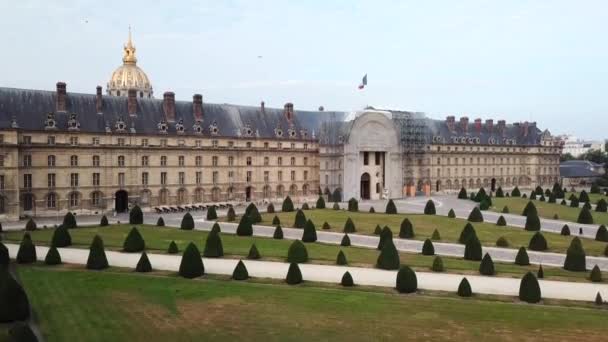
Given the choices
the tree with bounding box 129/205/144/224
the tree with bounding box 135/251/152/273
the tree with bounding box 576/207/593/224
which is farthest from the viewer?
the tree with bounding box 576/207/593/224

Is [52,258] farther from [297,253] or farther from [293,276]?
[293,276]

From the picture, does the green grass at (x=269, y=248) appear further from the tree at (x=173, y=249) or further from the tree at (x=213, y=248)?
the tree at (x=173, y=249)

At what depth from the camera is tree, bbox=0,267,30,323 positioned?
19.6 meters

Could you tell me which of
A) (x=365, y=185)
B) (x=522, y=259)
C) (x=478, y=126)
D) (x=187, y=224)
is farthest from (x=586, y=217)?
(x=478, y=126)

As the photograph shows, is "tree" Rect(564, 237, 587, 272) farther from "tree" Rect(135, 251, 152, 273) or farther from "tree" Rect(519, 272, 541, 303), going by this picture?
"tree" Rect(135, 251, 152, 273)

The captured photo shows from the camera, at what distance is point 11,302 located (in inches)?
773

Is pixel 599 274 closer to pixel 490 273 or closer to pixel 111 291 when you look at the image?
pixel 490 273

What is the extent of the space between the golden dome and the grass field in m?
53.1

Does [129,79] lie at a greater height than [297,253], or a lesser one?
greater

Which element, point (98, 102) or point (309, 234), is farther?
point (98, 102)

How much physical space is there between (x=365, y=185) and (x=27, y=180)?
3984 cm

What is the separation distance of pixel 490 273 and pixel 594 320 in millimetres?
7842

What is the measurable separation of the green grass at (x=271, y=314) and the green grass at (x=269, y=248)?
6.35 m

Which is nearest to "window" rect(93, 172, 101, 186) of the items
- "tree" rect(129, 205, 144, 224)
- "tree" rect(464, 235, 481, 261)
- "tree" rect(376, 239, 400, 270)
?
"tree" rect(129, 205, 144, 224)
